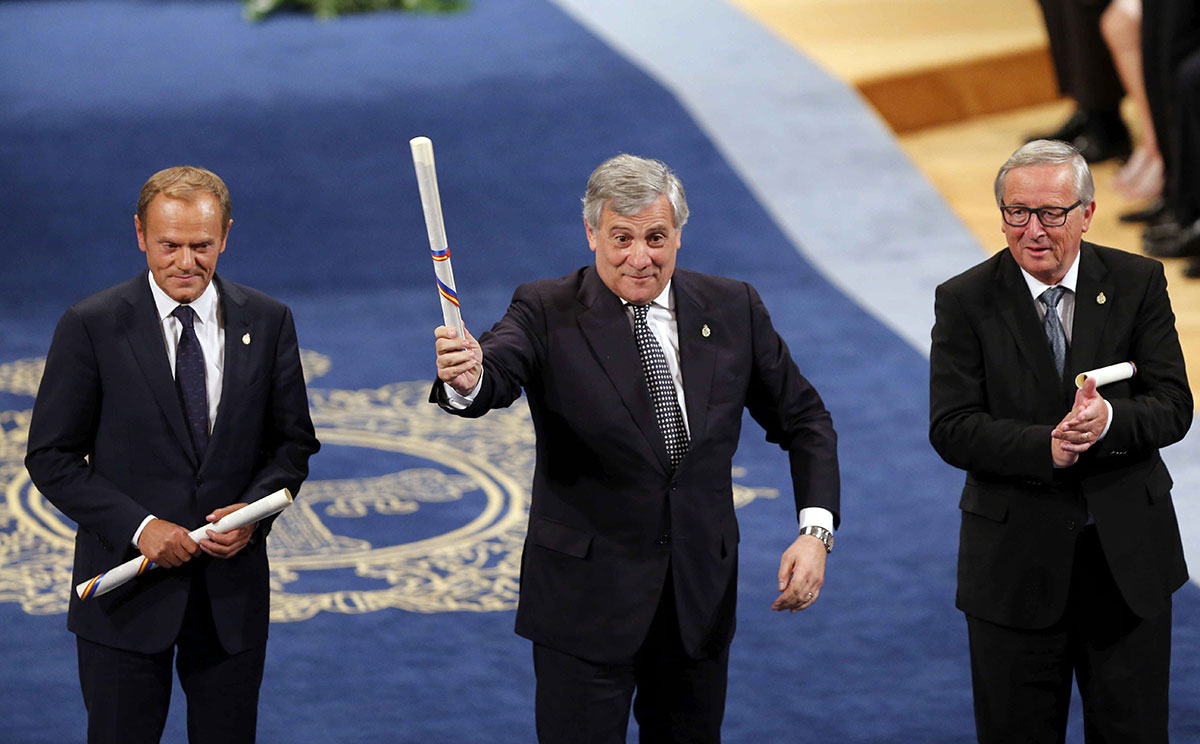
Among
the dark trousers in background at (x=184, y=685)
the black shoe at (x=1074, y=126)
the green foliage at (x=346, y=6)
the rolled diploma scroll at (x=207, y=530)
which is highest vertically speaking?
the green foliage at (x=346, y=6)

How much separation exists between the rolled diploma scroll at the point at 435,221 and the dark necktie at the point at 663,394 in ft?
1.29

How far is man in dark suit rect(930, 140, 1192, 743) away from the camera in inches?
118

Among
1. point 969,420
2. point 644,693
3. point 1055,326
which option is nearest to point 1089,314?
point 1055,326

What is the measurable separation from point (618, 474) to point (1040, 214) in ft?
2.75

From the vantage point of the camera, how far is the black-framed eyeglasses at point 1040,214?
2914 millimetres

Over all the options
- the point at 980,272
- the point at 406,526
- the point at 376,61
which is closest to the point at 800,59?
the point at 376,61

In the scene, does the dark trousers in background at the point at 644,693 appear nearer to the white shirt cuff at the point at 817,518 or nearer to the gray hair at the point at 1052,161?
the white shirt cuff at the point at 817,518

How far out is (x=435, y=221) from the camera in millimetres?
2641

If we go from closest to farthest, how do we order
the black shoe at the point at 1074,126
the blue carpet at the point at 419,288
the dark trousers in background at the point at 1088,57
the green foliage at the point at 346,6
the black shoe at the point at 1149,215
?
1. the blue carpet at the point at 419,288
2. the black shoe at the point at 1149,215
3. the dark trousers in background at the point at 1088,57
4. the black shoe at the point at 1074,126
5. the green foliage at the point at 346,6

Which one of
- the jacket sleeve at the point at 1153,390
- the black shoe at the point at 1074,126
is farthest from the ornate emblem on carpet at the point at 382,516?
the black shoe at the point at 1074,126

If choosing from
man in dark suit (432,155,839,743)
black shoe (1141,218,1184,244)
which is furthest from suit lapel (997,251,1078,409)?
black shoe (1141,218,1184,244)

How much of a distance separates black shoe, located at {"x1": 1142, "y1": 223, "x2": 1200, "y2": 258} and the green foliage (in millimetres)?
4673

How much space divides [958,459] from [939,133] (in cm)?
654

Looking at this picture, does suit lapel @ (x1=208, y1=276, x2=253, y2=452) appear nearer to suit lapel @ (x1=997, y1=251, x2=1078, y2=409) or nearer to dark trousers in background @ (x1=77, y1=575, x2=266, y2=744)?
dark trousers in background @ (x1=77, y1=575, x2=266, y2=744)
